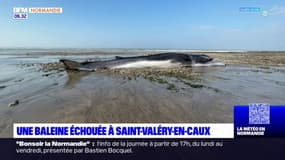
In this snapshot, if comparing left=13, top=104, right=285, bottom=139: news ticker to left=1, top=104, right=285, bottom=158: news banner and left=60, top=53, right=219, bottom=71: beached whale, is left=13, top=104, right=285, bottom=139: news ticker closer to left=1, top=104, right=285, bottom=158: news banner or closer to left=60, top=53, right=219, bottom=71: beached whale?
left=1, top=104, right=285, bottom=158: news banner

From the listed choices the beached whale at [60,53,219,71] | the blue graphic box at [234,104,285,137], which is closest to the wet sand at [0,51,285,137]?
the blue graphic box at [234,104,285,137]

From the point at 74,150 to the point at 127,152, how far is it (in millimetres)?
693

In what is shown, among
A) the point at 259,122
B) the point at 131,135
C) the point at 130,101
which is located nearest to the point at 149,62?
the point at 130,101

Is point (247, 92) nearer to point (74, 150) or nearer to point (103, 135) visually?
point (103, 135)

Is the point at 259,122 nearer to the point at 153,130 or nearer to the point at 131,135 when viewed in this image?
the point at 153,130

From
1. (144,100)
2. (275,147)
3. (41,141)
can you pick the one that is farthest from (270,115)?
(41,141)

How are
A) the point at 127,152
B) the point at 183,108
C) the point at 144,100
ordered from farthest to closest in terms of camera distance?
the point at 144,100 → the point at 183,108 → the point at 127,152

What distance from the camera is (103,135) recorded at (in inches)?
105

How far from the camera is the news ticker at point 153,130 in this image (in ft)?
8.75

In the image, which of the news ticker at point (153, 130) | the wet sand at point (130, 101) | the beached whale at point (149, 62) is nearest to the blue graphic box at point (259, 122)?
the news ticker at point (153, 130)

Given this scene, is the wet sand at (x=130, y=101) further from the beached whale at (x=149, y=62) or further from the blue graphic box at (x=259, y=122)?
the beached whale at (x=149, y=62)

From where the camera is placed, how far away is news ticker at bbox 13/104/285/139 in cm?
267

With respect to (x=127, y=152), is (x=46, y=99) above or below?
above

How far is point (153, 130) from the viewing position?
2.71m
